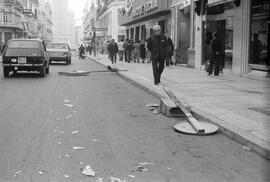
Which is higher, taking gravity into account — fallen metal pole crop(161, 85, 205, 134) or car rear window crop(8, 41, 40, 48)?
car rear window crop(8, 41, 40, 48)

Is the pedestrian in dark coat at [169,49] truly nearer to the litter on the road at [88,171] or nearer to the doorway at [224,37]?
the doorway at [224,37]

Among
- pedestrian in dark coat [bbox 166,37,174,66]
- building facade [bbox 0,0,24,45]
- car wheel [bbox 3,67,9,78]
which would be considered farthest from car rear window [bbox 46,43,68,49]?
building facade [bbox 0,0,24,45]

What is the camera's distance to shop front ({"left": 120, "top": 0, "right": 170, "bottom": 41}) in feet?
102

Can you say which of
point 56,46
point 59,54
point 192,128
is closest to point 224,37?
point 192,128

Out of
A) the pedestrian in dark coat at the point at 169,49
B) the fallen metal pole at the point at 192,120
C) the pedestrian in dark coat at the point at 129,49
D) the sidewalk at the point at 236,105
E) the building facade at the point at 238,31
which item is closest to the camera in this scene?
the sidewalk at the point at 236,105

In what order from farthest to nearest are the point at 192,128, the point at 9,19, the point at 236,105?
the point at 9,19 → the point at 236,105 → the point at 192,128

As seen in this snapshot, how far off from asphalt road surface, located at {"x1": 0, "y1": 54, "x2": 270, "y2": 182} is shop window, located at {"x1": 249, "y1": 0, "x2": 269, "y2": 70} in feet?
25.4

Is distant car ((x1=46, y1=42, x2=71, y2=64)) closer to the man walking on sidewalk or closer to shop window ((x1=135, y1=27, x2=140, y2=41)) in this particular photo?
shop window ((x1=135, y1=27, x2=140, y2=41))

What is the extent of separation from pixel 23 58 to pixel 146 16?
18.0m

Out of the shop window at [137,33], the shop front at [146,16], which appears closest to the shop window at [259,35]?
the shop front at [146,16]

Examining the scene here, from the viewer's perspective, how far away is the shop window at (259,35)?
54.2 ft

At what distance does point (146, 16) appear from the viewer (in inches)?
1384

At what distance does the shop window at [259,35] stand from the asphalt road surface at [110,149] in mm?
7747

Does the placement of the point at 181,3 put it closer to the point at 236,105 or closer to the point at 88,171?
the point at 236,105
